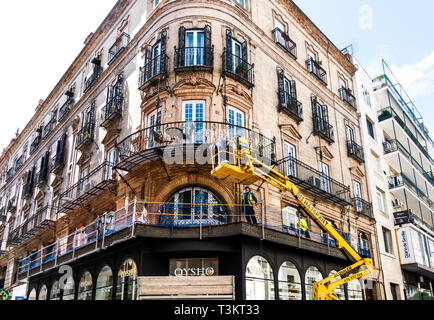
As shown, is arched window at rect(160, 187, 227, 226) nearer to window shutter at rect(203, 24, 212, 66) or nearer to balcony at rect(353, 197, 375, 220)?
window shutter at rect(203, 24, 212, 66)

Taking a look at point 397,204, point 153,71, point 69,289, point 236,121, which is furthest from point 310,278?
point 397,204

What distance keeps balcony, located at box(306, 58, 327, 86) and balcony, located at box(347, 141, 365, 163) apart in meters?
4.71

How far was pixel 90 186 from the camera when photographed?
23.3 m

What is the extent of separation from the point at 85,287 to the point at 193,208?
7.03 metres

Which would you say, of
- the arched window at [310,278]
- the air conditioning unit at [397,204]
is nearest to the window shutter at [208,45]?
the arched window at [310,278]

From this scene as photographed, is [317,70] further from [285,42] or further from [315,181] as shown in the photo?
[315,181]

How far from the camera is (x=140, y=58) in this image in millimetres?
22578

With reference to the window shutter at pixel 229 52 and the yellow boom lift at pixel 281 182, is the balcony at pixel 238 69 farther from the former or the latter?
the yellow boom lift at pixel 281 182

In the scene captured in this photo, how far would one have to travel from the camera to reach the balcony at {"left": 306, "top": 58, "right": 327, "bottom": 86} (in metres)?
26.8

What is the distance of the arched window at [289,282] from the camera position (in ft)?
55.6

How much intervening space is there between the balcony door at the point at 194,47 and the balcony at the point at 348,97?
45.9 ft

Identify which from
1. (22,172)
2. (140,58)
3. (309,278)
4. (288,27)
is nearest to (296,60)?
(288,27)

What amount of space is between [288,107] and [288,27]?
6.92 meters

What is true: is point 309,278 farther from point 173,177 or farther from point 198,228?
point 173,177
